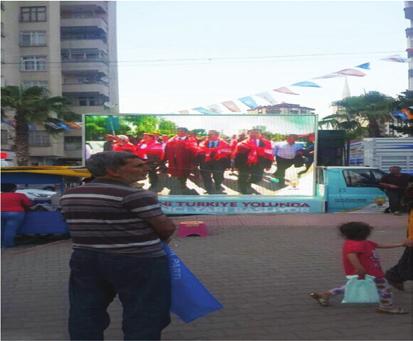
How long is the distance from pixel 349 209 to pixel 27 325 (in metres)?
12.3

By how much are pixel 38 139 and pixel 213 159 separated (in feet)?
142

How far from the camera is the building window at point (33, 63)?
58.2m

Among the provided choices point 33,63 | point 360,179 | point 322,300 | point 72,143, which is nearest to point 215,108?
point 360,179

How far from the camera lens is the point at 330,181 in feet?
54.1

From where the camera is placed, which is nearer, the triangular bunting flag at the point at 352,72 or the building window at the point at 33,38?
the triangular bunting flag at the point at 352,72

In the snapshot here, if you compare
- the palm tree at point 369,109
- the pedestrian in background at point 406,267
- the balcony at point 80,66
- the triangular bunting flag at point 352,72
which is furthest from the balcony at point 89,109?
the pedestrian in background at point 406,267

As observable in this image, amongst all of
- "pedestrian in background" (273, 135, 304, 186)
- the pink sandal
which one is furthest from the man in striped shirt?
"pedestrian in background" (273, 135, 304, 186)

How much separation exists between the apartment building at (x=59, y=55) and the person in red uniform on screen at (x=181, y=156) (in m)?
38.1

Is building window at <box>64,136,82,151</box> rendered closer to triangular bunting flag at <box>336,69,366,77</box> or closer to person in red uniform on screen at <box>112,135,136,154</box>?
person in red uniform on screen at <box>112,135,136,154</box>

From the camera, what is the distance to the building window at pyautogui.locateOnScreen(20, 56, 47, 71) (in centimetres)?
5819

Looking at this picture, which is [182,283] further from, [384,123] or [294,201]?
[384,123]

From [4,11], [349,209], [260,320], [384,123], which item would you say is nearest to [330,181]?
[349,209]

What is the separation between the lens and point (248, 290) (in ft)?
22.1

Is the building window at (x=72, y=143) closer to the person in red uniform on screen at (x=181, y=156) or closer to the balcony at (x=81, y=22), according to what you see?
the balcony at (x=81, y=22)
